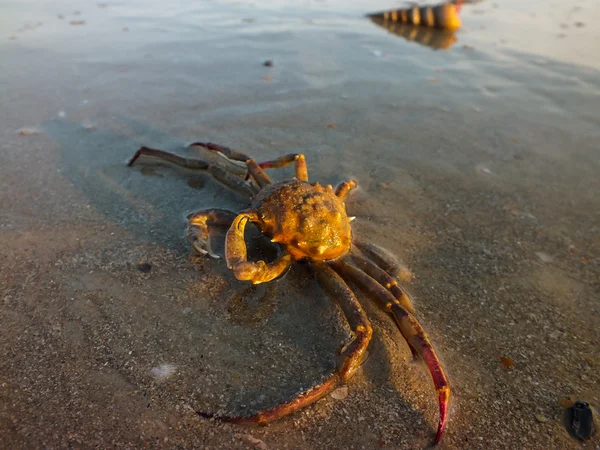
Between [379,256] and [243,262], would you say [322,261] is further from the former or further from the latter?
[243,262]

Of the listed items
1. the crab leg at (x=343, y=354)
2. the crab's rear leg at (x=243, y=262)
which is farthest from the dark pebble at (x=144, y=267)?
the crab leg at (x=343, y=354)

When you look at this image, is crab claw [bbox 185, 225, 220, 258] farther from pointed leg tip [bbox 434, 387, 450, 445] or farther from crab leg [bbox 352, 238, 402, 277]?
pointed leg tip [bbox 434, 387, 450, 445]

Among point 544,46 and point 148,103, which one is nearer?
point 148,103

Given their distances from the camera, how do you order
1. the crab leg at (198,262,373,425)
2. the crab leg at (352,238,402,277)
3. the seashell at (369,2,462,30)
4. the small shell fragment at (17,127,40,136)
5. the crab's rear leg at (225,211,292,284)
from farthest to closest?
the seashell at (369,2,462,30), the small shell fragment at (17,127,40,136), the crab leg at (352,238,402,277), the crab's rear leg at (225,211,292,284), the crab leg at (198,262,373,425)

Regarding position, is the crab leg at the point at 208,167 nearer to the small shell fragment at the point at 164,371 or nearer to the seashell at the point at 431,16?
the small shell fragment at the point at 164,371

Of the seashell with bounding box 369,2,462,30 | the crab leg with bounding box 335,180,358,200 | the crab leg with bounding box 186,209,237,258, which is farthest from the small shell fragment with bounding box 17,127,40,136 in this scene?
the seashell with bounding box 369,2,462,30

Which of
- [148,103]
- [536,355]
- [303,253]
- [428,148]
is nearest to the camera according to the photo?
[536,355]

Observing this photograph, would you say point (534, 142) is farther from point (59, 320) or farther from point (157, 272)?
point (59, 320)

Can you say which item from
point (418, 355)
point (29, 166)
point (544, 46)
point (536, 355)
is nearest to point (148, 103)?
point (29, 166)
